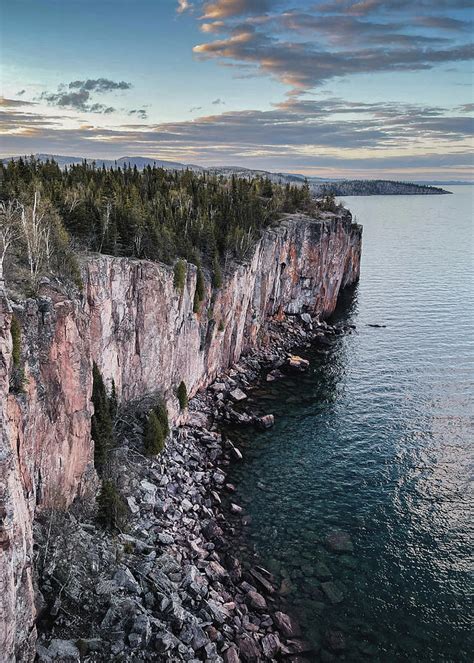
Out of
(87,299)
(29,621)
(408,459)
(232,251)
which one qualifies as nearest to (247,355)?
(232,251)

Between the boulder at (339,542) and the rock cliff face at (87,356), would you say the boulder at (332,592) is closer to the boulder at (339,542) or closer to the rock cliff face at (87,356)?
the boulder at (339,542)

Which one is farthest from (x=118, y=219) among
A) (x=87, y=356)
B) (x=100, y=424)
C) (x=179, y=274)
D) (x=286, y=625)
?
(x=286, y=625)

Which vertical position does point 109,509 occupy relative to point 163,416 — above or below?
below

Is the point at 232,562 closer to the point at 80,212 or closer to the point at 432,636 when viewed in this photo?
the point at 432,636

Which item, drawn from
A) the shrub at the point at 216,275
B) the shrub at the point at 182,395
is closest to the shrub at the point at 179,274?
the shrub at the point at 182,395

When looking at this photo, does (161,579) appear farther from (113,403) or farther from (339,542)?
(113,403)

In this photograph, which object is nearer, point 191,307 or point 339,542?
point 339,542
